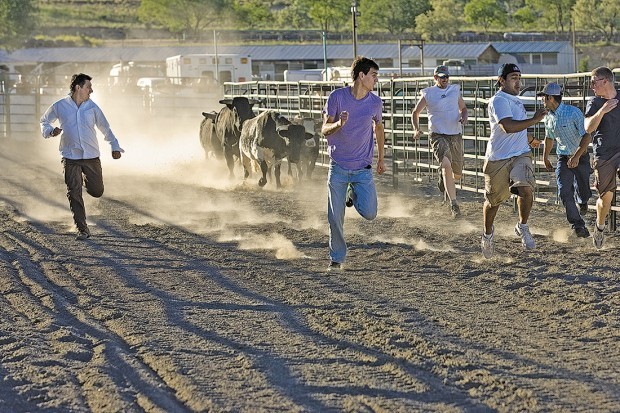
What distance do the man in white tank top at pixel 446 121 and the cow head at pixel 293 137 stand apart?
506cm

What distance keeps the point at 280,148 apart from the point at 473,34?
256 feet

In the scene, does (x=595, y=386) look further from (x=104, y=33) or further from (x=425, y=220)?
(x=104, y=33)

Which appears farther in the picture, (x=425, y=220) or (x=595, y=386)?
(x=425, y=220)

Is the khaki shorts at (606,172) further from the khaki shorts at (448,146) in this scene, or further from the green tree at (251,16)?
the green tree at (251,16)

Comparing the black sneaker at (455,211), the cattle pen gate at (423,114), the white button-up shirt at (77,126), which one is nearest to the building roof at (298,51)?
the cattle pen gate at (423,114)

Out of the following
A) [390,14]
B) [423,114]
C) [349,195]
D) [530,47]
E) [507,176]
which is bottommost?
[349,195]

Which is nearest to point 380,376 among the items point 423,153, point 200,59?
point 423,153

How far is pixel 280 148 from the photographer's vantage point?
61.8ft

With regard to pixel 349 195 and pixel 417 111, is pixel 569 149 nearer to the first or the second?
pixel 349 195

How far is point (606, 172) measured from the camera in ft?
35.4

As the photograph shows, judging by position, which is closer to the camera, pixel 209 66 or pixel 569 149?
pixel 569 149

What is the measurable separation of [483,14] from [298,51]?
3576cm

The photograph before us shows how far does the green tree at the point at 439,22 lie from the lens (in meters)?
95.8

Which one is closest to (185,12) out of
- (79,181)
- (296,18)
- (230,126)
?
(296,18)
